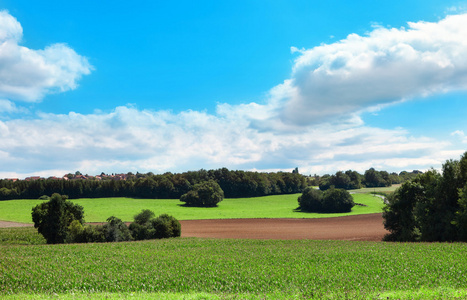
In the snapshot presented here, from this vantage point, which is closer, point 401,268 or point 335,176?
point 401,268

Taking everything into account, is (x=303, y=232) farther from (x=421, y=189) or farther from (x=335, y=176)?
(x=335, y=176)

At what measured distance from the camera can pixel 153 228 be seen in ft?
168

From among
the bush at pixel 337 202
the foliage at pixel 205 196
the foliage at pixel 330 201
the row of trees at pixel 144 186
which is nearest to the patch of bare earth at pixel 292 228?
the bush at pixel 337 202

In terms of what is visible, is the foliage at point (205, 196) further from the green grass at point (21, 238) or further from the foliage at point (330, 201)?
the green grass at point (21, 238)

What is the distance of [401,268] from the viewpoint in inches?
926

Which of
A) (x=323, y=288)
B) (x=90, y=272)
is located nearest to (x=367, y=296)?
(x=323, y=288)

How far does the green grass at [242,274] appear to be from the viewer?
59.6 feet

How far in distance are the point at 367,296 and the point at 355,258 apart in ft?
41.4

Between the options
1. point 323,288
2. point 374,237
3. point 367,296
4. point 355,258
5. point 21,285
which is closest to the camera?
point 367,296

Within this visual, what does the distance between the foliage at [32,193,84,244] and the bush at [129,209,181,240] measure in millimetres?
9116

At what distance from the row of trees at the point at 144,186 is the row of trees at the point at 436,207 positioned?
9851cm

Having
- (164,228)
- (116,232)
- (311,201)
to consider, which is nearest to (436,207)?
(164,228)

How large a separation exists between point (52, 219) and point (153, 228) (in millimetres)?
13542

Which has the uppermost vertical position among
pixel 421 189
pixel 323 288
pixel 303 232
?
pixel 421 189
